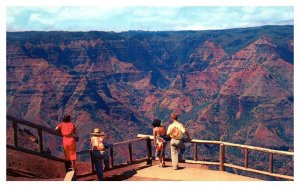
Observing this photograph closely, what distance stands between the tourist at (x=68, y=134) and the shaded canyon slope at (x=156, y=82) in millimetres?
76791

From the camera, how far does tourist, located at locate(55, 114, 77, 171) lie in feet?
37.9

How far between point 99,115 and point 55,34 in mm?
44515

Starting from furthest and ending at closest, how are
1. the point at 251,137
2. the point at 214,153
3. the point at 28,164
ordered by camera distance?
1. the point at 251,137
2. the point at 214,153
3. the point at 28,164

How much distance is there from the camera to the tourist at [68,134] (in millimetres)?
11547

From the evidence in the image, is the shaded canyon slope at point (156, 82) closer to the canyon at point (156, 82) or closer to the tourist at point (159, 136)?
the canyon at point (156, 82)

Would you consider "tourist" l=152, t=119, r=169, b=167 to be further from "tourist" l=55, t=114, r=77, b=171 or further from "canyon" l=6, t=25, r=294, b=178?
"canyon" l=6, t=25, r=294, b=178

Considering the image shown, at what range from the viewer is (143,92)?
522 ft

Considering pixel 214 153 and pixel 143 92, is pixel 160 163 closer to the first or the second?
pixel 214 153

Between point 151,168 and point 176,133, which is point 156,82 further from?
point 176,133

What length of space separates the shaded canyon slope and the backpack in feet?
250

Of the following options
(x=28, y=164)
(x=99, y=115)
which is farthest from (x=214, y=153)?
(x=28, y=164)

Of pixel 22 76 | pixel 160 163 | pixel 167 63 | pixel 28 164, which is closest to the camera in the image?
pixel 160 163

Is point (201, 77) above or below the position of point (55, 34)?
below

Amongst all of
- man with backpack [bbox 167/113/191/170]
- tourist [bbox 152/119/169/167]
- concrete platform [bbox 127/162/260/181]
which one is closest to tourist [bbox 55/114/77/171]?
concrete platform [bbox 127/162/260/181]
